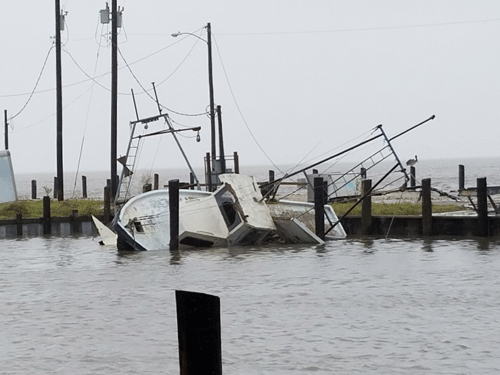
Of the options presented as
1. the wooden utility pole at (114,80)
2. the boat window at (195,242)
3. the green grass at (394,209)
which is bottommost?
the boat window at (195,242)

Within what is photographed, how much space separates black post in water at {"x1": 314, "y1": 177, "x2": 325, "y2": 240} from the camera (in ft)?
86.5

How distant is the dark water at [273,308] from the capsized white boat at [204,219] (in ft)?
2.22

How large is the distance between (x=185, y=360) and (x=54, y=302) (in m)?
11.0

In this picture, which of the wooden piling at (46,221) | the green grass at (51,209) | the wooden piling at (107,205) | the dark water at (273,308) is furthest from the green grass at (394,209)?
the wooden piling at (46,221)

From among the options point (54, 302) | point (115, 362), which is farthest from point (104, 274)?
point (115, 362)

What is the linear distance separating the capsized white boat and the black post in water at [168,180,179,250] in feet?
1.49

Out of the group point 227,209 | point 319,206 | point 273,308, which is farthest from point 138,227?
point 273,308

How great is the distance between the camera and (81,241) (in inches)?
1243

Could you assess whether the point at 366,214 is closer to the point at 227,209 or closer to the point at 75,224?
the point at 227,209

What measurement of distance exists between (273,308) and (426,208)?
1250 cm

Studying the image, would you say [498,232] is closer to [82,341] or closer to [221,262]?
[221,262]

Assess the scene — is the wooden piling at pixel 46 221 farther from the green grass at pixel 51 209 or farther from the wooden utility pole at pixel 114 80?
the wooden utility pole at pixel 114 80

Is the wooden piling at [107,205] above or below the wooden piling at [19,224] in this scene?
above

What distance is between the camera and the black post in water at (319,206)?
86.5ft
